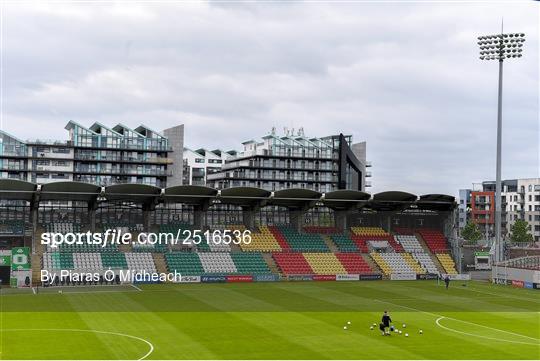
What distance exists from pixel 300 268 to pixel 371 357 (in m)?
52.5

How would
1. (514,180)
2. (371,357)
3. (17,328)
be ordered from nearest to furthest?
(371,357), (17,328), (514,180)

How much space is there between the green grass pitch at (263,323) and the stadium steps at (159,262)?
8181 millimetres

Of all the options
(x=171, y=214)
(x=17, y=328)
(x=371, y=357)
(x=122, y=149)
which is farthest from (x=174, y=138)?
(x=371, y=357)

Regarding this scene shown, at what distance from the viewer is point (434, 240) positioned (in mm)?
106500

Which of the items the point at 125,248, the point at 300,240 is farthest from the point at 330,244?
the point at 125,248

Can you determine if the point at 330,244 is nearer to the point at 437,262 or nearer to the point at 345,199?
the point at 345,199

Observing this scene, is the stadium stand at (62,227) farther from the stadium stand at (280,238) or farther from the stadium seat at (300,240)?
the stadium seat at (300,240)

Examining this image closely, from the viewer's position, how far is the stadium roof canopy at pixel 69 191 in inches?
3365

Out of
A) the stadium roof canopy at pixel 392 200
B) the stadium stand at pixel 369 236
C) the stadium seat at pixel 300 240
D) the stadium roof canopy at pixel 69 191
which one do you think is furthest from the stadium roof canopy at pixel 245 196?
the stadium roof canopy at pixel 69 191

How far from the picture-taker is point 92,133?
136750mm

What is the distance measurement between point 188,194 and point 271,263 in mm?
14668

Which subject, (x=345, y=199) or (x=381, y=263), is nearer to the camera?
(x=381, y=263)

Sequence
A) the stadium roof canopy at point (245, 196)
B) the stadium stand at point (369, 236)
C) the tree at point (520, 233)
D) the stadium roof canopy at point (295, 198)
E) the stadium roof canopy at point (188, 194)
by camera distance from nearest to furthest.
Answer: the stadium roof canopy at point (188, 194) → the stadium roof canopy at point (245, 196) → the stadium roof canopy at point (295, 198) → the stadium stand at point (369, 236) → the tree at point (520, 233)

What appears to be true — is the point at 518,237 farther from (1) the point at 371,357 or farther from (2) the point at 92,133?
(1) the point at 371,357
